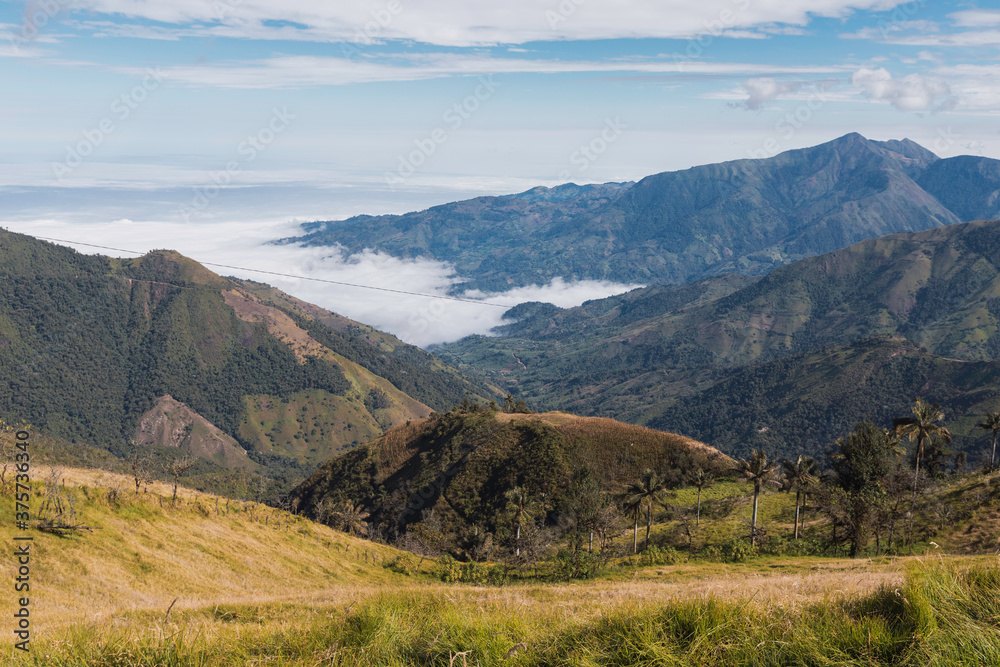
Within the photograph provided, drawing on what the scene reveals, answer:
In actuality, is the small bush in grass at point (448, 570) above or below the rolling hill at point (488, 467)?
above

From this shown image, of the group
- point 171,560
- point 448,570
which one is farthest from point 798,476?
point 171,560

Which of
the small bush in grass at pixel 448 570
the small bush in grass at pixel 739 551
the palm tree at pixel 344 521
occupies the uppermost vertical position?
the small bush in grass at pixel 739 551

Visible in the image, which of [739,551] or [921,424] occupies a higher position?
[921,424]

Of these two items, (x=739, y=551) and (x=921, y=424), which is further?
(x=921, y=424)

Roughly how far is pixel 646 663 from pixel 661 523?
286ft

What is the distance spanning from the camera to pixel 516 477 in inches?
4493

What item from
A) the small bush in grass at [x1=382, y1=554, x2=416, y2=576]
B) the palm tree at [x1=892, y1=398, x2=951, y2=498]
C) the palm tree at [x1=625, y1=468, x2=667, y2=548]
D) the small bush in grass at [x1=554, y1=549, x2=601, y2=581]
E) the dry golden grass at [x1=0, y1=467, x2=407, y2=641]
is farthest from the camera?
the palm tree at [x1=625, y1=468, x2=667, y2=548]

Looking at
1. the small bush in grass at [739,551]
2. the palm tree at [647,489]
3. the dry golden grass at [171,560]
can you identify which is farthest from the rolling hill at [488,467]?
the dry golden grass at [171,560]

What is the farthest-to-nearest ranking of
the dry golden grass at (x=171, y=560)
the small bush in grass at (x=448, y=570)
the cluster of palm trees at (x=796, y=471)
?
the cluster of palm trees at (x=796, y=471) < the small bush in grass at (x=448, y=570) < the dry golden grass at (x=171, y=560)

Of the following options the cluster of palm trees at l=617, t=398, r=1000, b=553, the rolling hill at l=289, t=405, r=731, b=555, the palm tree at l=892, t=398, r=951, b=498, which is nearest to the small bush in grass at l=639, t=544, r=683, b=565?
the cluster of palm trees at l=617, t=398, r=1000, b=553

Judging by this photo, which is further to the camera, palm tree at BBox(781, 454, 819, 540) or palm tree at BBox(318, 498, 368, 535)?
palm tree at BBox(318, 498, 368, 535)

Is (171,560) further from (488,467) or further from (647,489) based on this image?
(488,467)

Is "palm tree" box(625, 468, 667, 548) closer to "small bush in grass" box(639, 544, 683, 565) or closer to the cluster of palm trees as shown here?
the cluster of palm trees

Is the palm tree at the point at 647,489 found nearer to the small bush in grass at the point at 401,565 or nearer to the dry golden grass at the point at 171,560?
the small bush in grass at the point at 401,565
